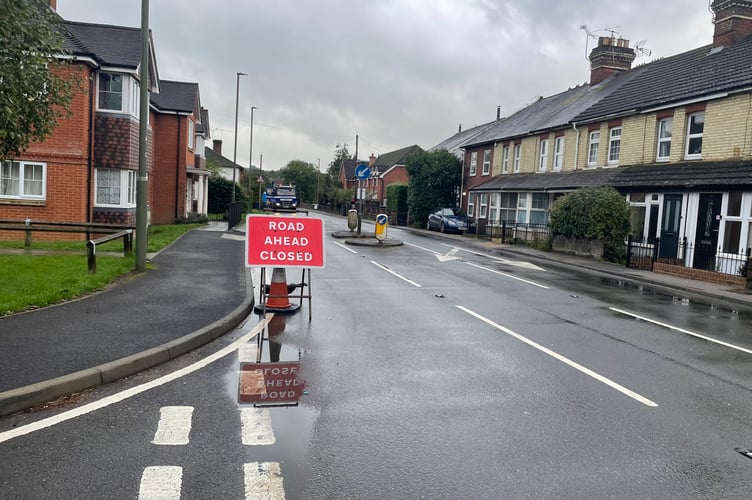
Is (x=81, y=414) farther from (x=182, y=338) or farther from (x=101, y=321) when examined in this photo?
(x=101, y=321)

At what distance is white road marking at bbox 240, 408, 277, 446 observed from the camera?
14.7 feet

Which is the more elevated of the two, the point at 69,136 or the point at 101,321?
the point at 69,136

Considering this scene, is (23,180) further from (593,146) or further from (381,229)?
(593,146)

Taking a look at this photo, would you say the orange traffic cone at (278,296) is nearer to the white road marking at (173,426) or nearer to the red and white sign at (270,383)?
the red and white sign at (270,383)

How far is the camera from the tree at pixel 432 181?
1630 inches

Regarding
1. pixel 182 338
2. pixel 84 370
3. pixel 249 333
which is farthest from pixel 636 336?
pixel 84 370

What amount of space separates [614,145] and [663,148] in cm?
342

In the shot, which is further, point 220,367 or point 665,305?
point 665,305

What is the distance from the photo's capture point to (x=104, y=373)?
223 inches

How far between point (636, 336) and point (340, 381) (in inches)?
199

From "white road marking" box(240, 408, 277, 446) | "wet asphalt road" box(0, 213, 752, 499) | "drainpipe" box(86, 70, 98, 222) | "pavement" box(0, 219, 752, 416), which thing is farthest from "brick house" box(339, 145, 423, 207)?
"white road marking" box(240, 408, 277, 446)

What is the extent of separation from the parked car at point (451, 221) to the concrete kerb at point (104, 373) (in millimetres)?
27609

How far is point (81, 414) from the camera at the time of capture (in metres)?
4.88

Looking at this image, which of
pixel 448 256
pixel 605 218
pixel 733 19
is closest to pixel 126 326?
pixel 448 256
